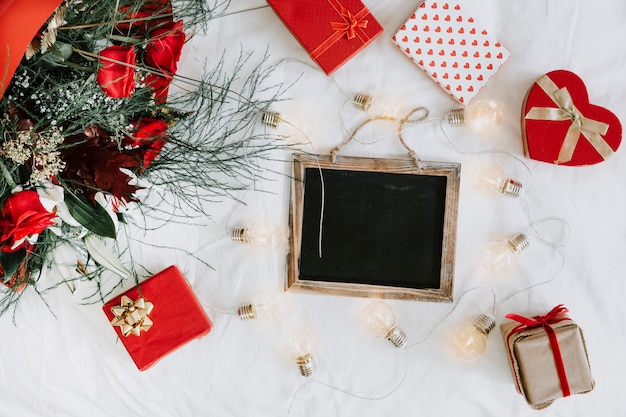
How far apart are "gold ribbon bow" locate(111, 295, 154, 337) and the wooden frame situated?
356mm

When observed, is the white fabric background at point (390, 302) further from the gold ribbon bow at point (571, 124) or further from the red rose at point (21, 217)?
the red rose at point (21, 217)

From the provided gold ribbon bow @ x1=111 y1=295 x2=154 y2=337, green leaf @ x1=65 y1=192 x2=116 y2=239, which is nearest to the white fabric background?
gold ribbon bow @ x1=111 y1=295 x2=154 y2=337

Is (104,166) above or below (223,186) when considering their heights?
above

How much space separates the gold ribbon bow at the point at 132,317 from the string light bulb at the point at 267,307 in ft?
0.73

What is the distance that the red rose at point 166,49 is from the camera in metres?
0.99

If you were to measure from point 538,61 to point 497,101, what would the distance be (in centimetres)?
14

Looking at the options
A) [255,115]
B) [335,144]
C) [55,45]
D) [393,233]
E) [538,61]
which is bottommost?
[393,233]

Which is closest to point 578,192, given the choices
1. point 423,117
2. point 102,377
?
point 423,117

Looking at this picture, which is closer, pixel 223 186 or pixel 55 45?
pixel 55 45

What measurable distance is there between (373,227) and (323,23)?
51cm

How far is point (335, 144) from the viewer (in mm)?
1316

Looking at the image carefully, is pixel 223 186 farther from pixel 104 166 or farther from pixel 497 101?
pixel 497 101

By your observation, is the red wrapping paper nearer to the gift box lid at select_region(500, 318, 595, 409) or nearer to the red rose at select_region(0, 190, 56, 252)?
the red rose at select_region(0, 190, 56, 252)

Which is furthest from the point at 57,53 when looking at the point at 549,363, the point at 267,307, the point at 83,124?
the point at 549,363
